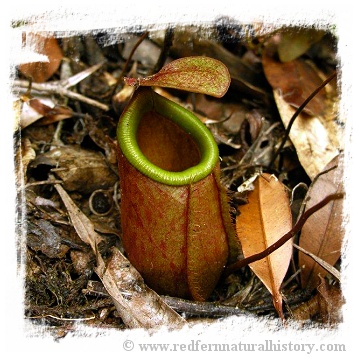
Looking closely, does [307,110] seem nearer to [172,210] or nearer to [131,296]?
[172,210]

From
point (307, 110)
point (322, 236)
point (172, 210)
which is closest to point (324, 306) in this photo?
point (322, 236)

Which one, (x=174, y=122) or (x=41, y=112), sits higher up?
(x=174, y=122)

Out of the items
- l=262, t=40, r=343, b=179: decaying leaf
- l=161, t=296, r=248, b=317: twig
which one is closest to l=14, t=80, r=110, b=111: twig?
l=262, t=40, r=343, b=179: decaying leaf

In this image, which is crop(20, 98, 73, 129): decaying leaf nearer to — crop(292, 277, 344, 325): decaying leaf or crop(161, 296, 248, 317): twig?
crop(161, 296, 248, 317): twig

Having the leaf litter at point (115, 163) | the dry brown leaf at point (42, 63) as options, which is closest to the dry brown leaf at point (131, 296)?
the leaf litter at point (115, 163)

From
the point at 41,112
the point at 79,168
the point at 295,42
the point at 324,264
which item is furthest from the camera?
the point at 295,42

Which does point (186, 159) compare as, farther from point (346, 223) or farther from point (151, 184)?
point (346, 223)

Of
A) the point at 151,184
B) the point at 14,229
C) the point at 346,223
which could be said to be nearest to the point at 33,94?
the point at 14,229
